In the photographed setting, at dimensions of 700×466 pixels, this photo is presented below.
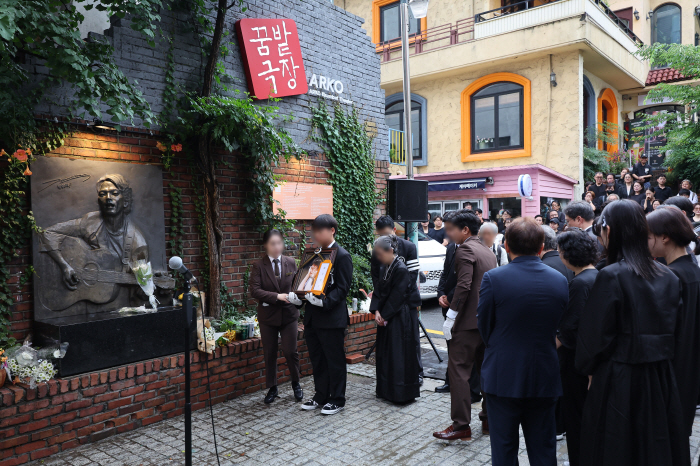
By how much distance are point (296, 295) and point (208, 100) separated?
246 centimetres

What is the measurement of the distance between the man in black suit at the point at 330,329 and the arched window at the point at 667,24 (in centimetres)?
2334

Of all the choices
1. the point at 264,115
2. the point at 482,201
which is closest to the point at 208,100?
the point at 264,115

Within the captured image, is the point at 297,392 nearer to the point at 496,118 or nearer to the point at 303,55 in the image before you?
the point at 303,55

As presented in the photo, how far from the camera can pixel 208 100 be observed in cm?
578

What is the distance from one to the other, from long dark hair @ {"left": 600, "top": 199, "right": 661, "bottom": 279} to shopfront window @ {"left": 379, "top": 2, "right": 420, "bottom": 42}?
57.5 ft

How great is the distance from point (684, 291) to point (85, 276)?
17.6 ft

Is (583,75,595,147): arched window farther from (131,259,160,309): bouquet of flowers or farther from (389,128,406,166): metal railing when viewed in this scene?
(131,259,160,309): bouquet of flowers

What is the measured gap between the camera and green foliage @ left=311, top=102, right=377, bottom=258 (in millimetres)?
7812

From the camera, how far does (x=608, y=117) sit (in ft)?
66.2

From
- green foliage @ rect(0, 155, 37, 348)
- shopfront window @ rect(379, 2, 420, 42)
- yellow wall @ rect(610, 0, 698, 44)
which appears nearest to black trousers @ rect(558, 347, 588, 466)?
green foliage @ rect(0, 155, 37, 348)

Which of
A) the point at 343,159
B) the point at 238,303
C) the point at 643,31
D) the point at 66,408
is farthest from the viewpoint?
the point at 643,31

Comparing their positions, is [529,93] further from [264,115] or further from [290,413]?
[290,413]

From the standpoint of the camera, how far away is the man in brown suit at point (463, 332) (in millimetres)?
4535

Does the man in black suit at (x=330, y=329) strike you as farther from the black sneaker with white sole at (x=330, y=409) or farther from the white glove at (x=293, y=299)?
the white glove at (x=293, y=299)
